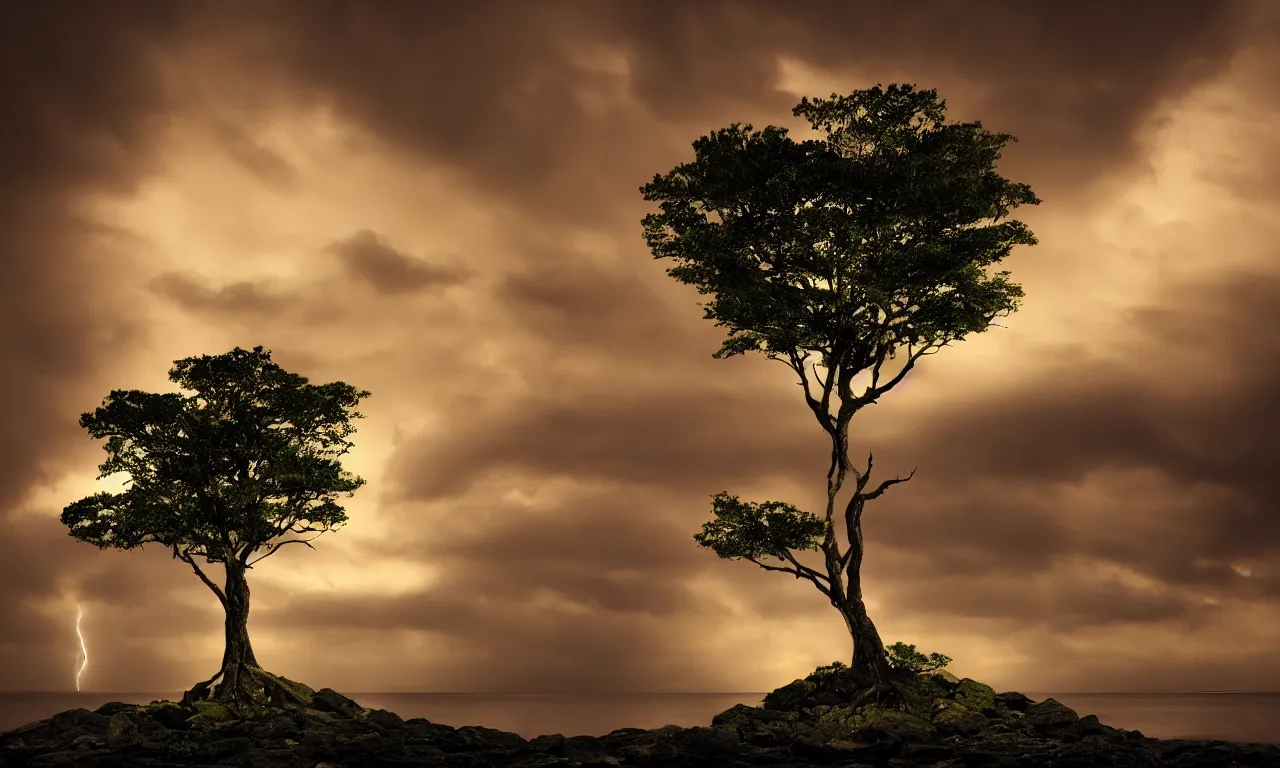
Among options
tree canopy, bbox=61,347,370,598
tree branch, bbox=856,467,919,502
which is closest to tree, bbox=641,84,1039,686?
tree branch, bbox=856,467,919,502

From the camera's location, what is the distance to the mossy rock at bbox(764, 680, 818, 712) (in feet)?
133

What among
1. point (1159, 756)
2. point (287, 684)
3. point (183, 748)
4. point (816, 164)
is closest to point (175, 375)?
point (287, 684)

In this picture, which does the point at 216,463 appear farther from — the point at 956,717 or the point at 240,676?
the point at 956,717

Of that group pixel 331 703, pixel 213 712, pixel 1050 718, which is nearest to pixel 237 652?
pixel 213 712

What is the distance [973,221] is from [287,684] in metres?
39.0

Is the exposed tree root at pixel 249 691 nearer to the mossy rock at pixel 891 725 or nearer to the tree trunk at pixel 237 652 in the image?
the tree trunk at pixel 237 652

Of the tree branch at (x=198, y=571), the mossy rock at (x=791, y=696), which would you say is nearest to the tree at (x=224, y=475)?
the tree branch at (x=198, y=571)

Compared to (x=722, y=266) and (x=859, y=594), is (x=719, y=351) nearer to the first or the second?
(x=722, y=266)

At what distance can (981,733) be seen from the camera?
115 ft

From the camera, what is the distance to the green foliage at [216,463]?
49.0m

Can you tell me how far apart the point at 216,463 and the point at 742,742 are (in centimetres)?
3035

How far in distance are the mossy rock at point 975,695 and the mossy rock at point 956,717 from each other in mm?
724

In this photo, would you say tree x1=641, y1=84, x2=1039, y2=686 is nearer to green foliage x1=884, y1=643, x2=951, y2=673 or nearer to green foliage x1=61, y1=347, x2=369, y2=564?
green foliage x1=884, y1=643, x2=951, y2=673

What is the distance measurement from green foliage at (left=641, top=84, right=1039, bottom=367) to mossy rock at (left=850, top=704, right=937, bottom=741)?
48.0 feet
